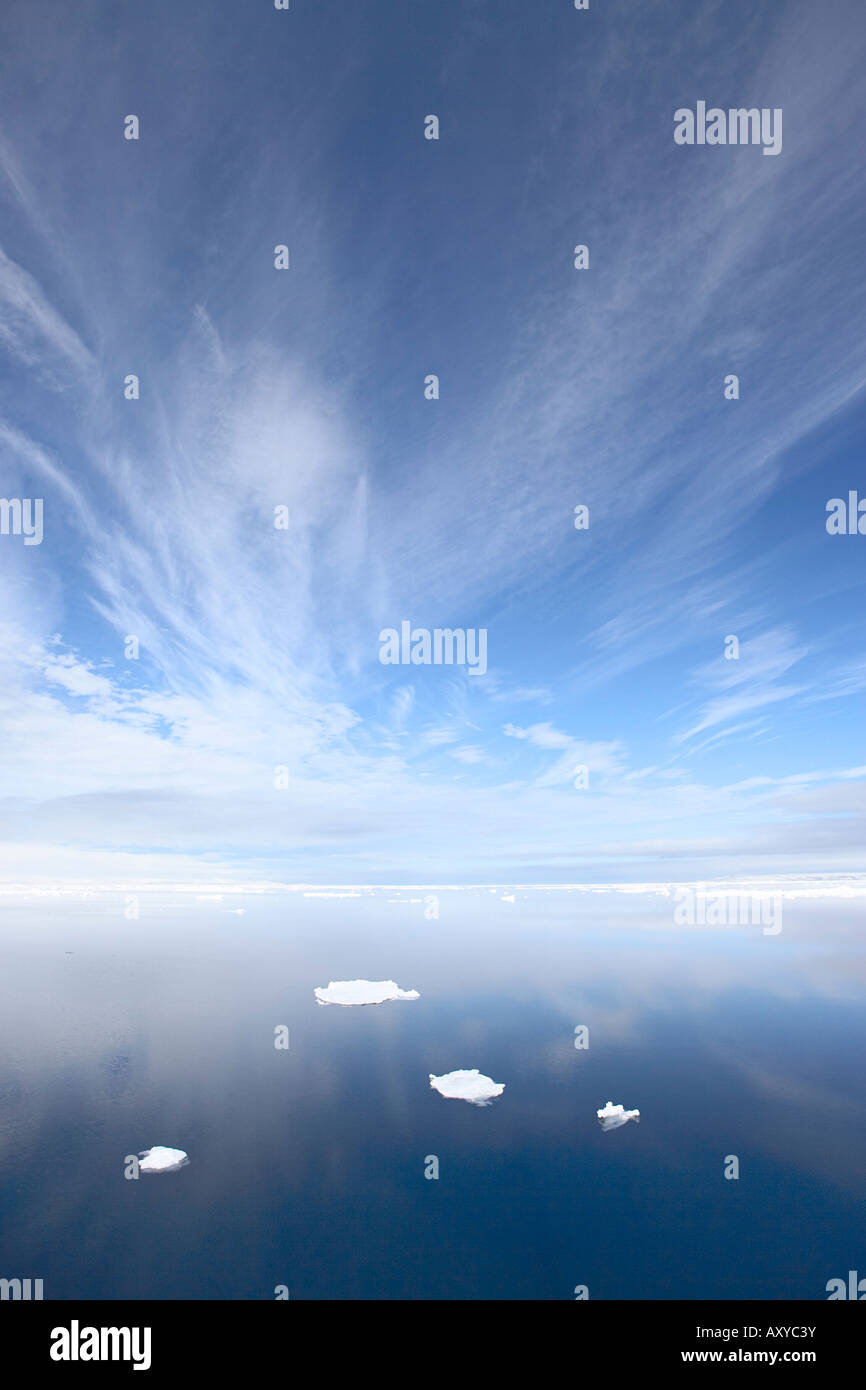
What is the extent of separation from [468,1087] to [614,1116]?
18.5 feet

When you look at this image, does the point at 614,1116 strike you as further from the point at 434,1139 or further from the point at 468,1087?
the point at 434,1139

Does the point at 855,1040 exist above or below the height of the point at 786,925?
above

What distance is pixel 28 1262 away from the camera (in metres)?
13.6

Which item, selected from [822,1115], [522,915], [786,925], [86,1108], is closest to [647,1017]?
[822,1115]

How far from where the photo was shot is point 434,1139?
63.9 feet

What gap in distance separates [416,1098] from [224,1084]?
806cm

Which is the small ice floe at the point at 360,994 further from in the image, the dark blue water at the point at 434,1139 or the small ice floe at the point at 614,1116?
the small ice floe at the point at 614,1116

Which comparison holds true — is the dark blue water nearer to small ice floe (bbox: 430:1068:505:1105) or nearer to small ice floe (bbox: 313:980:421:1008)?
small ice floe (bbox: 430:1068:505:1105)

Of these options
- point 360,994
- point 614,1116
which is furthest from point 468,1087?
point 360,994

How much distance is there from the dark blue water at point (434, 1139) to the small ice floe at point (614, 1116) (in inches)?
18.1

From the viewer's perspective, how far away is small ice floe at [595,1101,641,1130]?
19.8 meters

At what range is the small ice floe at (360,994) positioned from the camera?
33688 mm

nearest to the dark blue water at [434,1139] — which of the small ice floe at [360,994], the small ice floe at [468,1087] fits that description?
the small ice floe at [468,1087]
